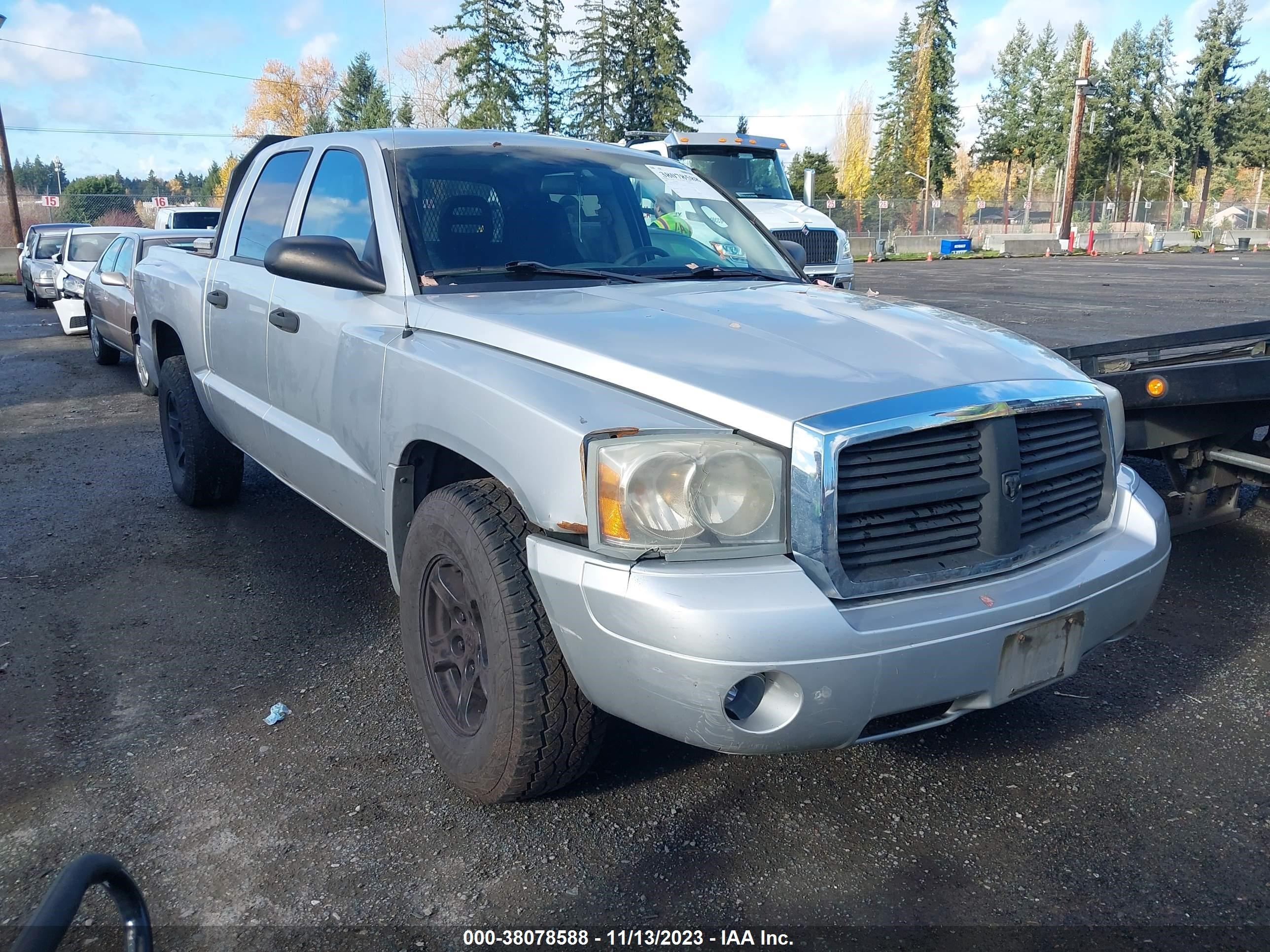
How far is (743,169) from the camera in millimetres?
14289

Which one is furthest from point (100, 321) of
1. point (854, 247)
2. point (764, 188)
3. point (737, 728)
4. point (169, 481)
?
point (854, 247)

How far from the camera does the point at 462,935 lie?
2330 mm

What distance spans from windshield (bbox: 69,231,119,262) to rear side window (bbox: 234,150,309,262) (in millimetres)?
12304

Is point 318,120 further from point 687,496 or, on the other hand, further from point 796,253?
point 687,496

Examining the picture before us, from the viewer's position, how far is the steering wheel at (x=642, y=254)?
3723 mm

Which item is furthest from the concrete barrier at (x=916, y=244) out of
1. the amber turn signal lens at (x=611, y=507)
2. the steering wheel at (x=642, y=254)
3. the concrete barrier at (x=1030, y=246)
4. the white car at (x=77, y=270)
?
the amber turn signal lens at (x=611, y=507)

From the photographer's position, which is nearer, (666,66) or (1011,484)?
(1011,484)

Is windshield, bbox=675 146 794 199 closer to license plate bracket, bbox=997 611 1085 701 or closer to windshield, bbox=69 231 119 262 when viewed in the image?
windshield, bbox=69 231 119 262

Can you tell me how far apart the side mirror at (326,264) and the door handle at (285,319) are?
18.8 inches

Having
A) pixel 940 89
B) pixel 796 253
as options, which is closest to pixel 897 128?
pixel 940 89

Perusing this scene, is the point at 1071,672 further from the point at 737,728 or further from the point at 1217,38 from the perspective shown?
the point at 1217,38

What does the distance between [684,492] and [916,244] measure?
1768 inches

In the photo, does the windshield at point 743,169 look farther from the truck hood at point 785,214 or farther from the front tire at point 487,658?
the front tire at point 487,658

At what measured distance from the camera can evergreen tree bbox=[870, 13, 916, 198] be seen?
74.4m
